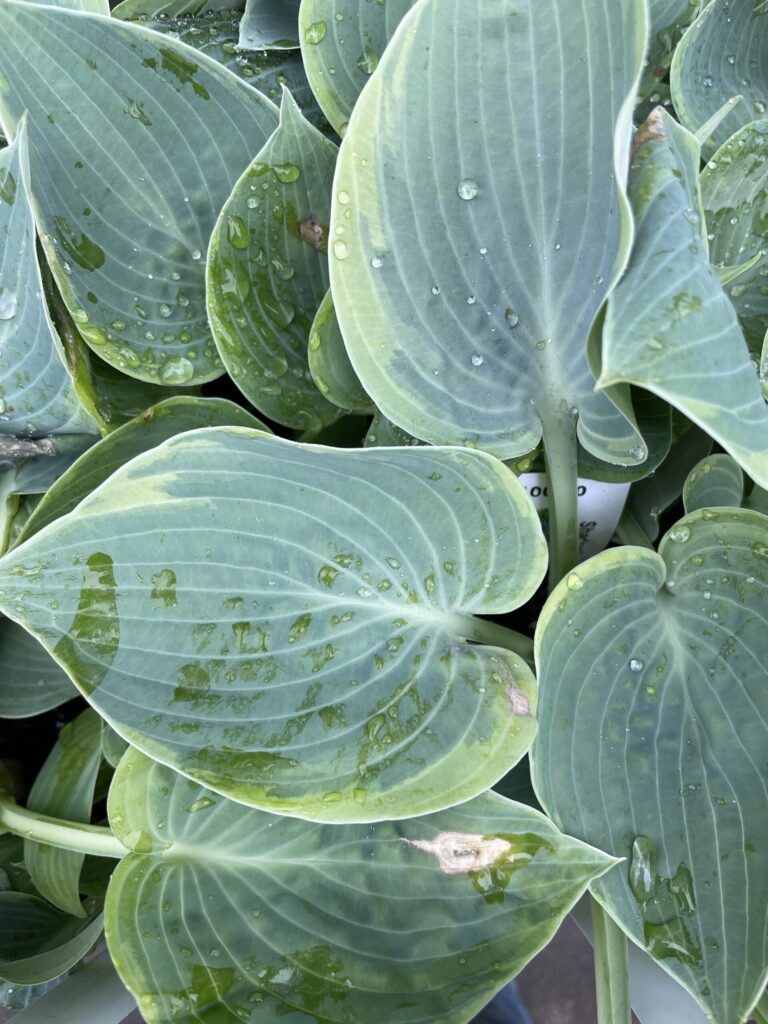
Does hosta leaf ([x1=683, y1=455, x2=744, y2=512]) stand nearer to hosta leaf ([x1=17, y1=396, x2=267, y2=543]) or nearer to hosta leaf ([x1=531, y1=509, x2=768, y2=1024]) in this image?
hosta leaf ([x1=531, y1=509, x2=768, y2=1024])

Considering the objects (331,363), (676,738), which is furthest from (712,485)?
(331,363)

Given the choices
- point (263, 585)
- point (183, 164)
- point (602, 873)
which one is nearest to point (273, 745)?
point (263, 585)

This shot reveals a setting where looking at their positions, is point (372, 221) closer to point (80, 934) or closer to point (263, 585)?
point (263, 585)

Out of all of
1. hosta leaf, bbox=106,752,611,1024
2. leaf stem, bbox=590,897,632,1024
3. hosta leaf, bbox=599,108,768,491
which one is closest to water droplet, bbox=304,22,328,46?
hosta leaf, bbox=599,108,768,491

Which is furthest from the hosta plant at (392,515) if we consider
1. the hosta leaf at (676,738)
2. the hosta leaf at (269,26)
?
the hosta leaf at (269,26)

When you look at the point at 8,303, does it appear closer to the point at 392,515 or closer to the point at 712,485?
the point at 392,515

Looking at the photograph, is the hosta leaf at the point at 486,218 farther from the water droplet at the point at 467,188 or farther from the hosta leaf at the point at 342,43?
the hosta leaf at the point at 342,43
